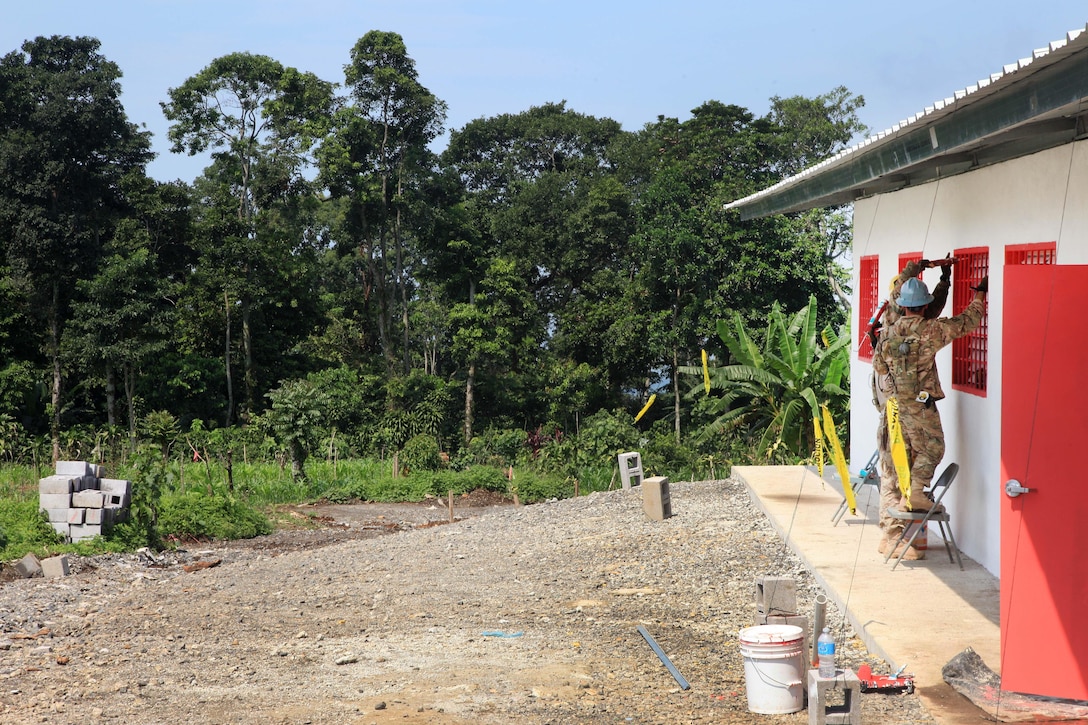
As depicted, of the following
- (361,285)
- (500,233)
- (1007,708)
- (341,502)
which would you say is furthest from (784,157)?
(1007,708)

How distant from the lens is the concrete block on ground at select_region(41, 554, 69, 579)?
11719 mm

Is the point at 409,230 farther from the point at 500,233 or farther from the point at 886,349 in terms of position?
the point at 886,349

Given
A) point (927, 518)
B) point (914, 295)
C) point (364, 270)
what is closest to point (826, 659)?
point (927, 518)

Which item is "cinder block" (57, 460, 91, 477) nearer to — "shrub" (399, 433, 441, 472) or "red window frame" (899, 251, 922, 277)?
"red window frame" (899, 251, 922, 277)

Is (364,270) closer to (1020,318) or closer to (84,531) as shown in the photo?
(84,531)

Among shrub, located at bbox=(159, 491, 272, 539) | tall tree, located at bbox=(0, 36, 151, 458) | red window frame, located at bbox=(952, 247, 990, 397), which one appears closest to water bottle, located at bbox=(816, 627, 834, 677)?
red window frame, located at bbox=(952, 247, 990, 397)

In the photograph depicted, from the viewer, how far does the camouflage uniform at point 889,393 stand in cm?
763

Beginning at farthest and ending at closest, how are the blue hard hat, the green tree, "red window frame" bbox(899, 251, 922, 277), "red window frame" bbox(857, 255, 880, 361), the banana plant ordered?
1. the green tree
2. the banana plant
3. "red window frame" bbox(857, 255, 880, 361)
4. "red window frame" bbox(899, 251, 922, 277)
5. the blue hard hat

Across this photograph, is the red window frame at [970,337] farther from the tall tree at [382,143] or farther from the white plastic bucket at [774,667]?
the tall tree at [382,143]

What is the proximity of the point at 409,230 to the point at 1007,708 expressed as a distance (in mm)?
30529

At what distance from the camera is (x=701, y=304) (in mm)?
27938

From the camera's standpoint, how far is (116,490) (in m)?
13.9

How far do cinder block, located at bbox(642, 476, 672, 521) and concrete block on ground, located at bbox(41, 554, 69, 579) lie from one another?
21.3ft

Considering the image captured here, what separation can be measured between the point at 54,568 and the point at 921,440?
924cm
